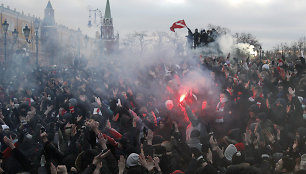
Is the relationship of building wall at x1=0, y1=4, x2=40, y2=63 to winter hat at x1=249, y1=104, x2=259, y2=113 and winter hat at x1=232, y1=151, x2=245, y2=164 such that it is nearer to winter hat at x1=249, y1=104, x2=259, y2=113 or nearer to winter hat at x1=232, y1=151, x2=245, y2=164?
winter hat at x1=249, y1=104, x2=259, y2=113

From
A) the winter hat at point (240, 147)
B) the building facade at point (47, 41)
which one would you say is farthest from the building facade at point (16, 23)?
the winter hat at point (240, 147)

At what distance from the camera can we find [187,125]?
330 inches

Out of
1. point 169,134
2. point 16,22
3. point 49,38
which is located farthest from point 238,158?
point 49,38

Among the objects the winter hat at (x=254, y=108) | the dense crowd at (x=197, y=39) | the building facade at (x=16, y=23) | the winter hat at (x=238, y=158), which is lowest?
the winter hat at (x=238, y=158)

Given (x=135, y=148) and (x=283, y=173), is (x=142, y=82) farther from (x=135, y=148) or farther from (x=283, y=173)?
(x=283, y=173)

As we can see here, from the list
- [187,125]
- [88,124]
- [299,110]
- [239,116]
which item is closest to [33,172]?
[88,124]

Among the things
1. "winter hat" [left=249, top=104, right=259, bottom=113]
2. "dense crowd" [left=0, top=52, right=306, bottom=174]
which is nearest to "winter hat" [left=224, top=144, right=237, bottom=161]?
"dense crowd" [left=0, top=52, right=306, bottom=174]

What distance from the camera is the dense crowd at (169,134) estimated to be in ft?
18.5

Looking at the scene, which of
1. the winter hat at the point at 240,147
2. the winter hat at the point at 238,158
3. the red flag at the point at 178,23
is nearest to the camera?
the winter hat at the point at 238,158

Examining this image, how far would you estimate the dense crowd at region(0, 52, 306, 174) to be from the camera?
5652 millimetres

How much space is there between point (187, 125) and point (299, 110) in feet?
9.71

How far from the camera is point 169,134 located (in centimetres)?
787

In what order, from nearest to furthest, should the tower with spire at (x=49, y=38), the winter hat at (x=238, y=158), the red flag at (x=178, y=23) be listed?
the winter hat at (x=238, y=158)
the red flag at (x=178, y=23)
the tower with spire at (x=49, y=38)

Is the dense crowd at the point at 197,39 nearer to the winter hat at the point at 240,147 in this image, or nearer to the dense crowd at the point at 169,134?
the dense crowd at the point at 169,134
